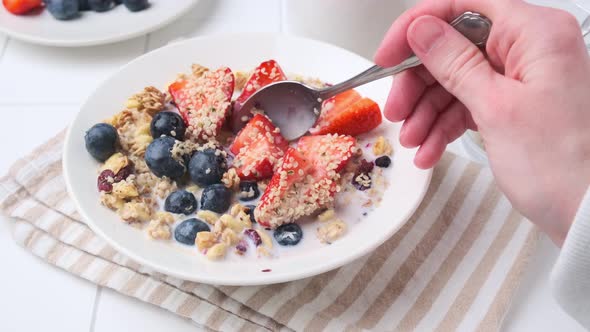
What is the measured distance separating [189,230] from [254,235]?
9 cm

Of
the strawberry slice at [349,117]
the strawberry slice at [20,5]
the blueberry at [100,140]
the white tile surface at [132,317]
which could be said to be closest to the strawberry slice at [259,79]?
the strawberry slice at [349,117]

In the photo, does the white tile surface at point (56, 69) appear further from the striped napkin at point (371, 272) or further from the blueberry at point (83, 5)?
the striped napkin at point (371, 272)

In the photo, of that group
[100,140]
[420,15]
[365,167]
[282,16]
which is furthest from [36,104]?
[420,15]

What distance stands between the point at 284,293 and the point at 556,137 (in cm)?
45

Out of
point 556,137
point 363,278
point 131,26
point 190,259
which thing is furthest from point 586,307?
point 131,26

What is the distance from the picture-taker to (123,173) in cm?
101

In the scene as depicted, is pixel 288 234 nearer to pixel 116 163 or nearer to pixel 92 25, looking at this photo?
pixel 116 163

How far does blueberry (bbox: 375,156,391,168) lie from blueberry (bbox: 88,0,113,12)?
30.1 inches

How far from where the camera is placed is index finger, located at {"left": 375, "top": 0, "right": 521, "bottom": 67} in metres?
0.83

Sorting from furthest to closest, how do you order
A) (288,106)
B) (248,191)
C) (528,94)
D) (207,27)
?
1. (207,27)
2. (288,106)
3. (248,191)
4. (528,94)

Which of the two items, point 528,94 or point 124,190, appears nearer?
point 528,94

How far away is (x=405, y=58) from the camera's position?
95cm

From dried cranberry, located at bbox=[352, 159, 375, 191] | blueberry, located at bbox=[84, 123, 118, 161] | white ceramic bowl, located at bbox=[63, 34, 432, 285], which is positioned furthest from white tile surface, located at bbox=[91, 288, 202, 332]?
dried cranberry, located at bbox=[352, 159, 375, 191]

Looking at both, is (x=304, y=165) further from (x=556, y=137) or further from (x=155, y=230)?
(x=556, y=137)
